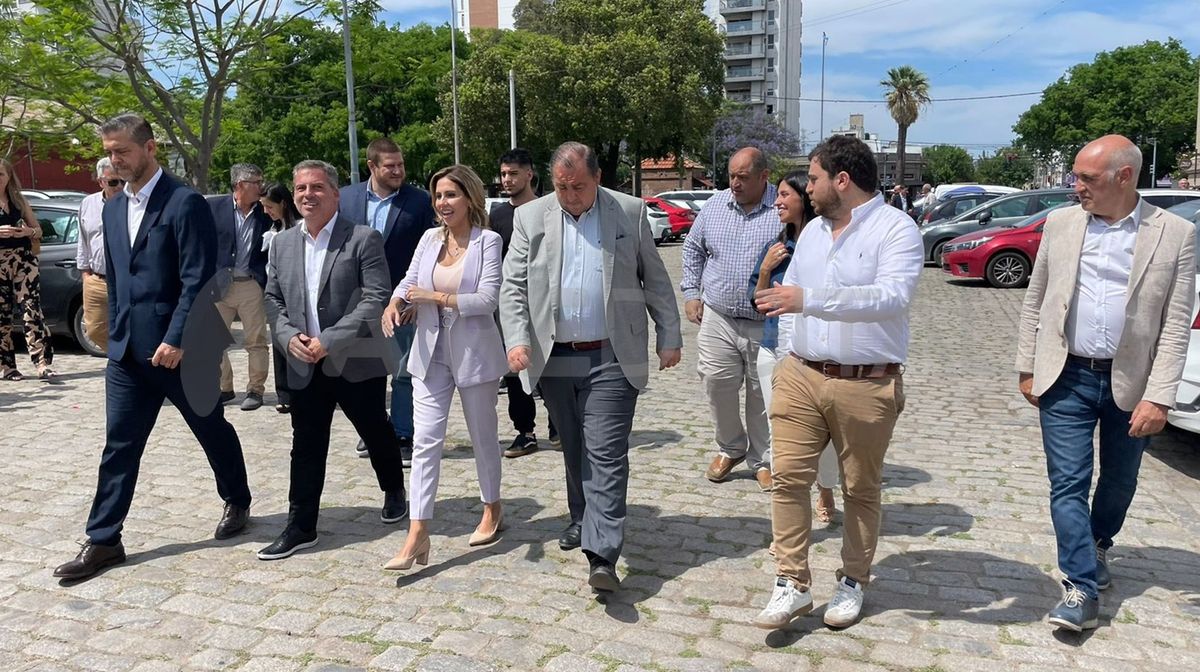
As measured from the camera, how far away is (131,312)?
4469mm

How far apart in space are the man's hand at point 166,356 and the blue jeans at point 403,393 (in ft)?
6.33

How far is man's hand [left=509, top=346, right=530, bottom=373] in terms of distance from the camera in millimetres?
4242

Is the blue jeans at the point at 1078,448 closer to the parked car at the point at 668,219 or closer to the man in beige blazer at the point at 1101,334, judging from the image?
the man in beige blazer at the point at 1101,334

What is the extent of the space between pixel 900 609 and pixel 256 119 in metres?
44.4

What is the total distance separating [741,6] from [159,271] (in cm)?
10667

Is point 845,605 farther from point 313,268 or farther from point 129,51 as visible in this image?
point 129,51

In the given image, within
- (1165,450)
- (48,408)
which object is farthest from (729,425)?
(48,408)

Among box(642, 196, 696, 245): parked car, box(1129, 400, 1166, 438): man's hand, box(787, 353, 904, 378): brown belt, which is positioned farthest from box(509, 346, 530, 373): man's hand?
box(642, 196, 696, 245): parked car

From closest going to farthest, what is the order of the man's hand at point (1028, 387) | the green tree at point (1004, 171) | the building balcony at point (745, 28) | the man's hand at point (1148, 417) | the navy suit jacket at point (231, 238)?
the man's hand at point (1148, 417) < the man's hand at point (1028, 387) < the navy suit jacket at point (231, 238) < the building balcony at point (745, 28) < the green tree at point (1004, 171)

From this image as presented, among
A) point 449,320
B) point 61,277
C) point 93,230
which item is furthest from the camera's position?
point 61,277

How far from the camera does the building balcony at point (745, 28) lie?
103312mm

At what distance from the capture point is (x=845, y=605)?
3828mm

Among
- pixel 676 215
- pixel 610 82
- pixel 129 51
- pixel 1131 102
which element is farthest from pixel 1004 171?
pixel 129 51

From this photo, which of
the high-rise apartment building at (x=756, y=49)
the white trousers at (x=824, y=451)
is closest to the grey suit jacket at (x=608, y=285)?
the white trousers at (x=824, y=451)
